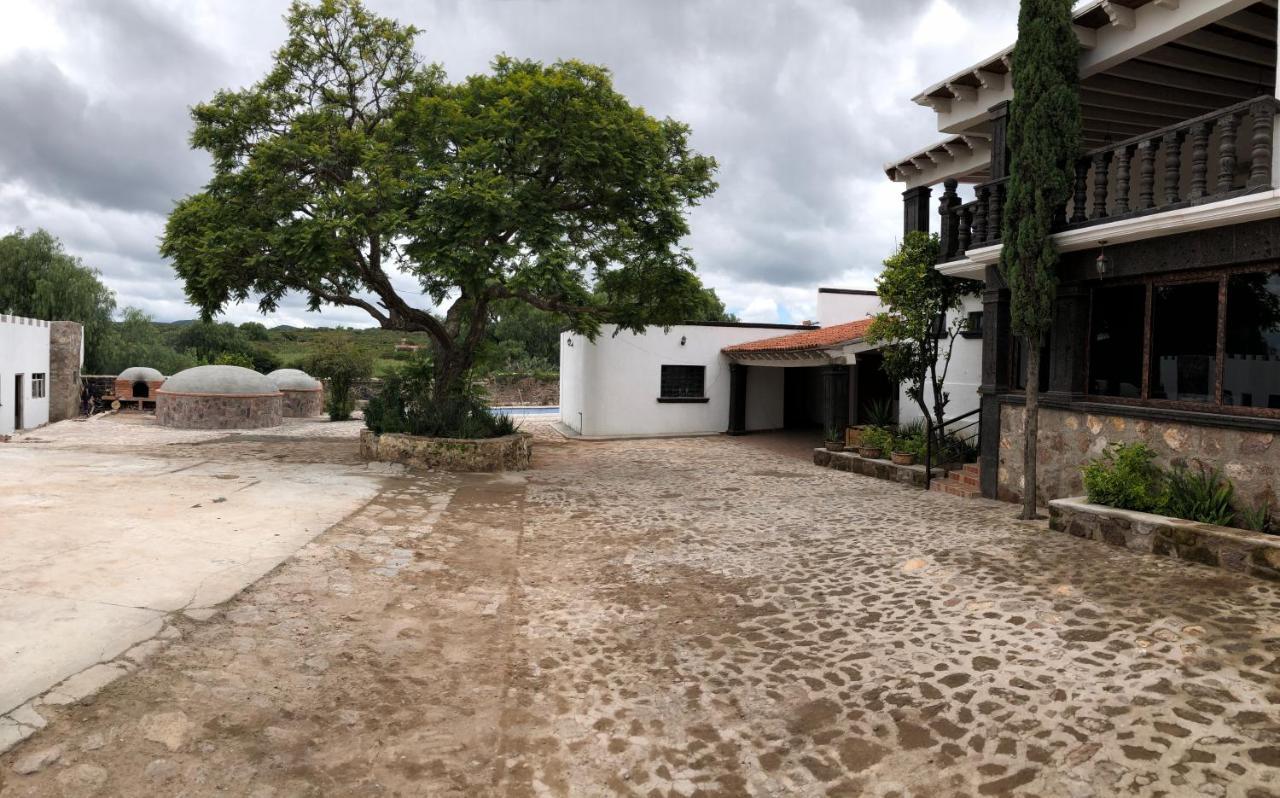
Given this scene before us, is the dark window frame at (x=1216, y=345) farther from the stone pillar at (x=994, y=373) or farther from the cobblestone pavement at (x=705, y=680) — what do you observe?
the cobblestone pavement at (x=705, y=680)

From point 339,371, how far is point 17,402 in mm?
9221

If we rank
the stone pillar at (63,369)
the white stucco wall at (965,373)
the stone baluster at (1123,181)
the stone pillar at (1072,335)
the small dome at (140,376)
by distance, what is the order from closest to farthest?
the stone baluster at (1123,181) < the stone pillar at (1072,335) < the white stucco wall at (965,373) < the stone pillar at (63,369) < the small dome at (140,376)

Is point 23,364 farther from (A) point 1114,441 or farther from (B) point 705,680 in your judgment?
(A) point 1114,441

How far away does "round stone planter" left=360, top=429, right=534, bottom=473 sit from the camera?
12.1m

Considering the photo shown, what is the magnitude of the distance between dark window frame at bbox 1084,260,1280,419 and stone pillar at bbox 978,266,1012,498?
121cm

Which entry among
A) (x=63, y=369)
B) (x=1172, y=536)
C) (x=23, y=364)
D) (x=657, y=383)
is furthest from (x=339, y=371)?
(x=1172, y=536)

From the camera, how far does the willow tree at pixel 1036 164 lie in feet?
23.7

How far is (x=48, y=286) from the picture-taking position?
30.9 m

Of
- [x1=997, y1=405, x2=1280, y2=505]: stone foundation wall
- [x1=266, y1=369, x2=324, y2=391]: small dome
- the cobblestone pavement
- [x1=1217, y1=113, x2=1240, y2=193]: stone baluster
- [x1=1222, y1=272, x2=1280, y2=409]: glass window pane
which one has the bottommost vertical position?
the cobblestone pavement

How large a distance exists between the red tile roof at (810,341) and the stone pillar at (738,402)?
24.4 inches

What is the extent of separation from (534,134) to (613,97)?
1805mm

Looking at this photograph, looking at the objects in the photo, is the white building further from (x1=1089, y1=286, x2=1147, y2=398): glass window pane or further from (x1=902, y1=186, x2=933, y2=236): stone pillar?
(x1=1089, y1=286, x2=1147, y2=398): glass window pane

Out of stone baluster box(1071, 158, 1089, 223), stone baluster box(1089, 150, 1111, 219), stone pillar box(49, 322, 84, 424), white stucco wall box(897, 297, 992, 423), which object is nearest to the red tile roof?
white stucco wall box(897, 297, 992, 423)

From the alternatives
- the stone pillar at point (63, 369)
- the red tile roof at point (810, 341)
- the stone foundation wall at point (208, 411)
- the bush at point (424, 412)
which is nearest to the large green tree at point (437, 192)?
the bush at point (424, 412)
